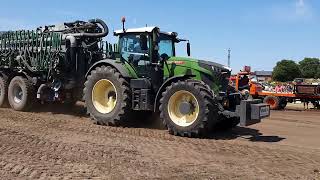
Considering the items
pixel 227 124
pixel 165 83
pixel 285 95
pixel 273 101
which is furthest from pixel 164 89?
pixel 285 95

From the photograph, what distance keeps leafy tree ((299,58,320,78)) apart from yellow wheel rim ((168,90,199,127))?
10060 centimetres

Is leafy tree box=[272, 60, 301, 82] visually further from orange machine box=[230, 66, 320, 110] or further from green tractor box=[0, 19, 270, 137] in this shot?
green tractor box=[0, 19, 270, 137]

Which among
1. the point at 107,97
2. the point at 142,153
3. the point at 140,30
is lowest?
the point at 142,153

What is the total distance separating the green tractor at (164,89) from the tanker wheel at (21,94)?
246 cm

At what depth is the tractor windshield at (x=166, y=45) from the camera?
1151cm

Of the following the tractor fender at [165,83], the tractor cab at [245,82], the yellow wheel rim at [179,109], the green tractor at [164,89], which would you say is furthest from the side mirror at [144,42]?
the tractor cab at [245,82]

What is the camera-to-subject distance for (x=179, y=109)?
10.3 meters

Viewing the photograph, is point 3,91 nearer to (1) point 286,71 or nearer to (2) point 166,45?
(2) point 166,45

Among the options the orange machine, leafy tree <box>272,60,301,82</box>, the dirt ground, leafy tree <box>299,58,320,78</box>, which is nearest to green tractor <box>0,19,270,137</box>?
the dirt ground

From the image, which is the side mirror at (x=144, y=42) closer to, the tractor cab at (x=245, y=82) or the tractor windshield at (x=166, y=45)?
the tractor windshield at (x=166, y=45)

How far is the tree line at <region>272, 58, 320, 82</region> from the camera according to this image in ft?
336

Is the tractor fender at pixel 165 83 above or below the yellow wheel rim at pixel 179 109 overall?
above

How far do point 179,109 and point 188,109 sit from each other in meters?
0.28

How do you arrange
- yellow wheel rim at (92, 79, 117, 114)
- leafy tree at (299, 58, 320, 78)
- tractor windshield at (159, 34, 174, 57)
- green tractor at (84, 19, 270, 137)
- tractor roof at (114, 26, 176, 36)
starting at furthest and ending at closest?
leafy tree at (299, 58, 320, 78) → yellow wheel rim at (92, 79, 117, 114) → tractor windshield at (159, 34, 174, 57) → tractor roof at (114, 26, 176, 36) → green tractor at (84, 19, 270, 137)
